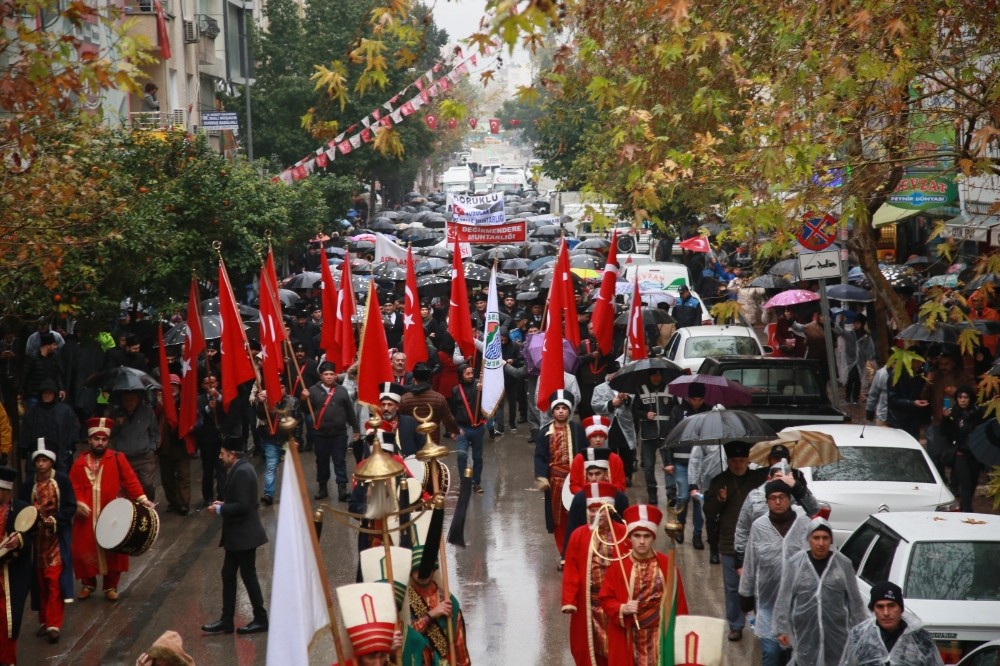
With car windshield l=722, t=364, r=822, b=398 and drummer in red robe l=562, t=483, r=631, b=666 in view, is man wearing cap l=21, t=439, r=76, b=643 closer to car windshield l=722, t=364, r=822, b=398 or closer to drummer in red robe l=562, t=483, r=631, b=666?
drummer in red robe l=562, t=483, r=631, b=666

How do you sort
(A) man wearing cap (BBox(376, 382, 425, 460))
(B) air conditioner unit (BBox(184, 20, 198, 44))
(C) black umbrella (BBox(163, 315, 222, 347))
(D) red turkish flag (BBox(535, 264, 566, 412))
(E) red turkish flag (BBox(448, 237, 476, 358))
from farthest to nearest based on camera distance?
1. (B) air conditioner unit (BBox(184, 20, 198, 44))
2. (C) black umbrella (BBox(163, 315, 222, 347))
3. (E) red turkish flag (BBox(448, 237, 476, 358))
4. (D) red turkish flag (BBox(535, 264, 566, 412))
5. (A) man wearing cap (BBox(376, 382, 425, 460))

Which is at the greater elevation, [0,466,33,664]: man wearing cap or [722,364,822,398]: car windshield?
[722,364,822,398]: car windshield

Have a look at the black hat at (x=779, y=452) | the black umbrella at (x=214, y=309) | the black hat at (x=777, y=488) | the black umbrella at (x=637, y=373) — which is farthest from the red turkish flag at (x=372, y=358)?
the black umbrella at (x=214, y=309)

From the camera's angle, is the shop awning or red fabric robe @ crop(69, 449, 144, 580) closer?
red fabric robe @ crop(69, 449, 144, 580)

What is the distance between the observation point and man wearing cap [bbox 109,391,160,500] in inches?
613

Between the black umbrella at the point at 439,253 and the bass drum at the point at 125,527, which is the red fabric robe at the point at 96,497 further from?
→ the black umbrella at the point at 439,253

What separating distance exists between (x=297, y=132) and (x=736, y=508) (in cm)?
3635

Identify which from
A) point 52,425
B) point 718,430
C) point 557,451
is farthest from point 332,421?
point 718,430

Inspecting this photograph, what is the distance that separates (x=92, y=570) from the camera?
13.2 m

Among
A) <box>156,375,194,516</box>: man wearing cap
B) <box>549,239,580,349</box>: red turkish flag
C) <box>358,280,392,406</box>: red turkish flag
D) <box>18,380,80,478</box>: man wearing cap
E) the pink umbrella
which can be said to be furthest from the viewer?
the pink umbrella

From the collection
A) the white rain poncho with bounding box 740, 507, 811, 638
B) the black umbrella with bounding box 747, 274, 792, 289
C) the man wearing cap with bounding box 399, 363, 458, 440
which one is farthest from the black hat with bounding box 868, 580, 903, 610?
the black umbrella with bounding box 747, 274, 792, 289

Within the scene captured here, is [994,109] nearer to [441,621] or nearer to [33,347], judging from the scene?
[441,621]

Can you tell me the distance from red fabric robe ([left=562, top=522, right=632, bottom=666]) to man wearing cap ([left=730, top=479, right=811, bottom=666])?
3.53 ft

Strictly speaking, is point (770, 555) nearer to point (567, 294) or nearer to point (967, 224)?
point (567, 294)
